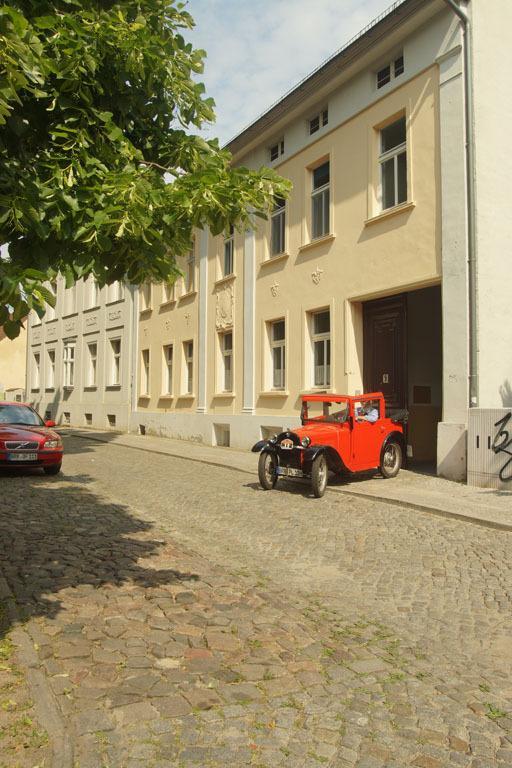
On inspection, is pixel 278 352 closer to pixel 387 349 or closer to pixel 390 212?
pixel 387 349

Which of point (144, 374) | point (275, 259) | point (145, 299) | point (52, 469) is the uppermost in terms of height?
point (145, 299)

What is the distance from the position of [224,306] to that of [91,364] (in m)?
12.7

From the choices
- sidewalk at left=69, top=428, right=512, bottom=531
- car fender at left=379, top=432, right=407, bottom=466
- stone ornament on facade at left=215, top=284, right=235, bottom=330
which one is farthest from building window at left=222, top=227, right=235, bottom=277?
car fender at left=379, top=432, right=407, bottom=466

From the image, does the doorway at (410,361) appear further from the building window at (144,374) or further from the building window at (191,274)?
the building window at (144,374)

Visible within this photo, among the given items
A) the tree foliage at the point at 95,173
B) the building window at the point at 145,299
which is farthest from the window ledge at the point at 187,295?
the tree foliage at the point at 95,173

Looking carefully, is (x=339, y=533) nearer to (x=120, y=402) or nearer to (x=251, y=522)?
(x=251, y=522)

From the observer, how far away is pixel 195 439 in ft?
69.5

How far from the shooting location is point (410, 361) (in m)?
15.0

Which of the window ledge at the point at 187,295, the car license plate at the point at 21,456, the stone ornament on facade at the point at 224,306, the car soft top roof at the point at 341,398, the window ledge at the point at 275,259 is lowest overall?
the car license plate at the point at 21,456

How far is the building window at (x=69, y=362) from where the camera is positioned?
107 feet

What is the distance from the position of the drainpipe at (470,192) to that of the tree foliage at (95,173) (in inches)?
329

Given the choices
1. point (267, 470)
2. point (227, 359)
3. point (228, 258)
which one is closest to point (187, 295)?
point (228, 258)

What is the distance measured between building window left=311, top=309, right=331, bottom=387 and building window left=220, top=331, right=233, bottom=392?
14.4ft

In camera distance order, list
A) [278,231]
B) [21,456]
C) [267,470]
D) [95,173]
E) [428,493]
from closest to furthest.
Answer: [95,173]
[428,493]
[267,470]
[21,456]
[278,231]
